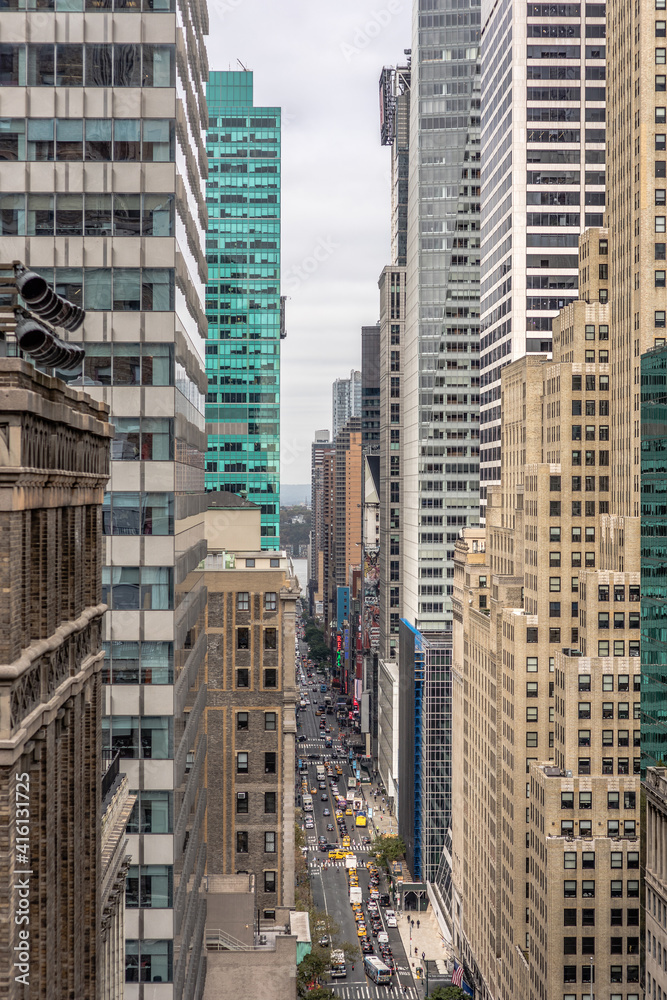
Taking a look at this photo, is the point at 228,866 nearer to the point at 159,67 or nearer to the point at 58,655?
the point at 159,67

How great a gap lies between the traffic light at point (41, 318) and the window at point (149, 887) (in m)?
28.8

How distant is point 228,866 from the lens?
79500 millimetres

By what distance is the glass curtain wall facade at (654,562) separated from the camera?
76688mm

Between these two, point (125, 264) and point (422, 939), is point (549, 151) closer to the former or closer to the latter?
point (125, 264)

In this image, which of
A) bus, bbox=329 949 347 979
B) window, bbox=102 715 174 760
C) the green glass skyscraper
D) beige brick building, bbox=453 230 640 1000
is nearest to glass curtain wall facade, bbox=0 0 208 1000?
window, bbox=102 715 174 760

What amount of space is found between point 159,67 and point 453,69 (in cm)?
15340

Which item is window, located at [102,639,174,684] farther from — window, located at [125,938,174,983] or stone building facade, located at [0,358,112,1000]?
stone building facade, located at [0,358,112,1000]

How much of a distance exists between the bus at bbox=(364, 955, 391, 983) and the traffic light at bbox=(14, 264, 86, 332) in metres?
120

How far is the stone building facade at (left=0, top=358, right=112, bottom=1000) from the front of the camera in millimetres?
16984

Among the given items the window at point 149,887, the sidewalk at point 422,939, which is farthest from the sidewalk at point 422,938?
the window at point 149,887

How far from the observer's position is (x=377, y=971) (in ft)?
421

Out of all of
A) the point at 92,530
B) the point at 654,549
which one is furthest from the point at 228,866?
the point at 92,530

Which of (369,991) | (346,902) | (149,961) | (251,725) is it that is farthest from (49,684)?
(346,902)

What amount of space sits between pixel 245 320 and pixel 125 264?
453 ft
